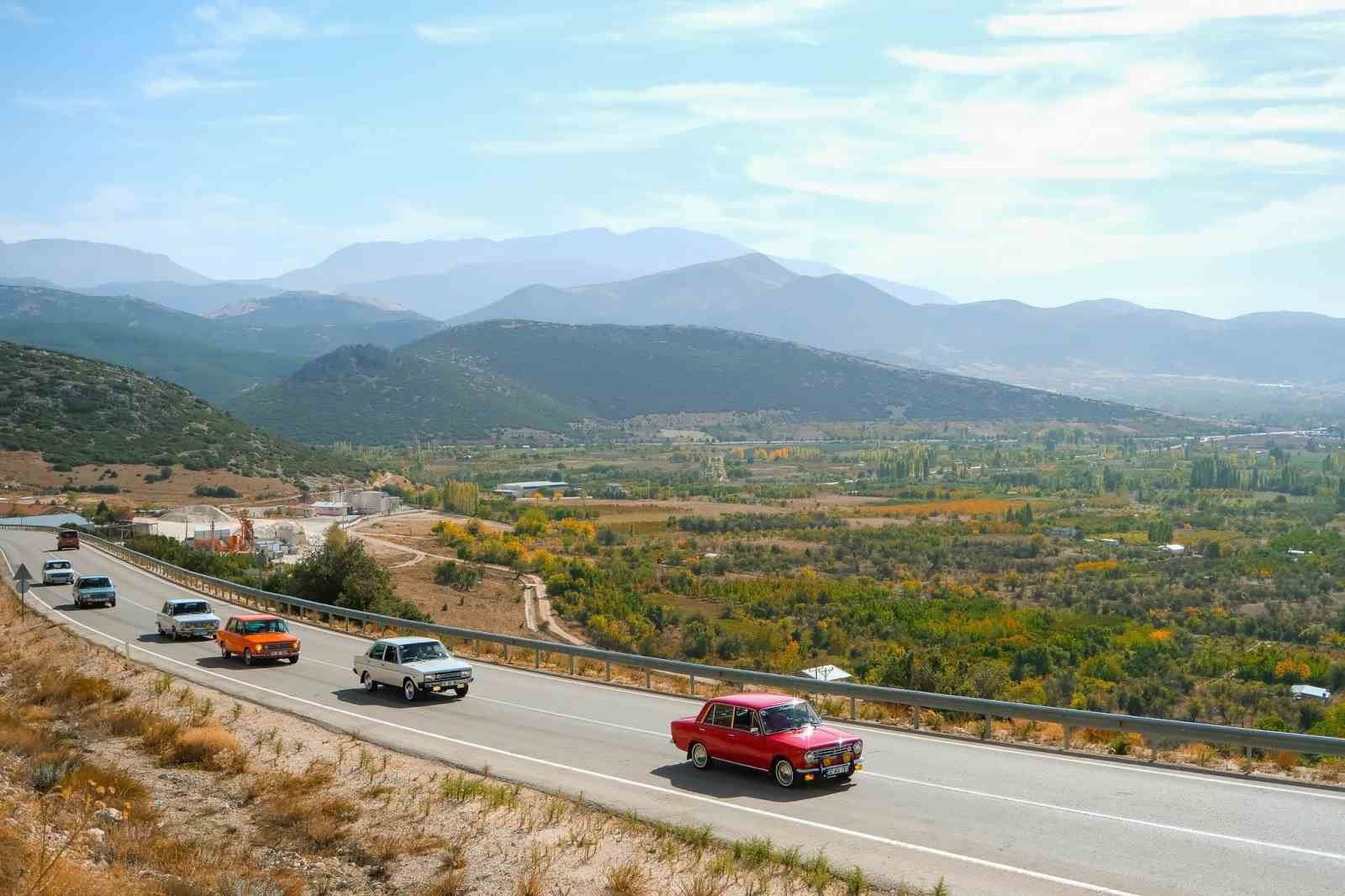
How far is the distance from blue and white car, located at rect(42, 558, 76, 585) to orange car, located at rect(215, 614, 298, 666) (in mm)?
26620

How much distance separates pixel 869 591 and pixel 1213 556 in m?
31.5

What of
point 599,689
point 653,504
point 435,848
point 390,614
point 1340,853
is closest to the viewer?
point 1340,853

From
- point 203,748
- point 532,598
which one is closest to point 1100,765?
point 203,748

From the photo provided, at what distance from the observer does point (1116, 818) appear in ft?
44.0

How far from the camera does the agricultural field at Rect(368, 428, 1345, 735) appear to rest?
38281 millimetres

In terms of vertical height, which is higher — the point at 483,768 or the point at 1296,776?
the point at 1296,776

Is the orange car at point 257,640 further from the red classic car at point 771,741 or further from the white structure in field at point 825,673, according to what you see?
the red classic car at point 771,741

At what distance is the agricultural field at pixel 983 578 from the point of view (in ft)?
126

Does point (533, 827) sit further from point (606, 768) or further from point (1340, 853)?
point (1340, 853)

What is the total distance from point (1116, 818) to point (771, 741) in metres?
4.55

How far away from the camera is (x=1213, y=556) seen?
250 feet

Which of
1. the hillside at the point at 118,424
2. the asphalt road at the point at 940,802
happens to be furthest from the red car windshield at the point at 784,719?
the hillside at the point at 118,424

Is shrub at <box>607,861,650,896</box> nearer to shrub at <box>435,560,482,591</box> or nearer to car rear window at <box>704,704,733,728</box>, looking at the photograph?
Result: car rear window at <box>704,704,733,728</box>

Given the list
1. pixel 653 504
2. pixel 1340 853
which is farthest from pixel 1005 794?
pixel 653 504
